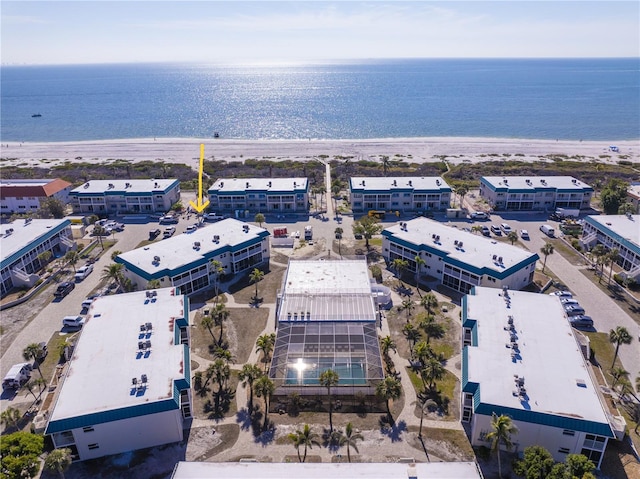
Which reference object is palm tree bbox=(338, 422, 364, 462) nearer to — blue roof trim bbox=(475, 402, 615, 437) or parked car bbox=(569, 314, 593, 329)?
blue roof trim bbox=(475, 402, 615, 437)

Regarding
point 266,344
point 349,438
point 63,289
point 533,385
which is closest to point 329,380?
point 349,438

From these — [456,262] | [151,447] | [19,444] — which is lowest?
[151,447]

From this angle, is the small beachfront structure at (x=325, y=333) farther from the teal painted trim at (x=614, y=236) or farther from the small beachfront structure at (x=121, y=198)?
the small beachfront structure at (x=121, y=198)

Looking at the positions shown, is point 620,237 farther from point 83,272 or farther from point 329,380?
point 83,272

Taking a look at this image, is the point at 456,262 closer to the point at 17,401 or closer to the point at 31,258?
the point at 17,401

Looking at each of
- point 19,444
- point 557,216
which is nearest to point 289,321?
point 19,444
